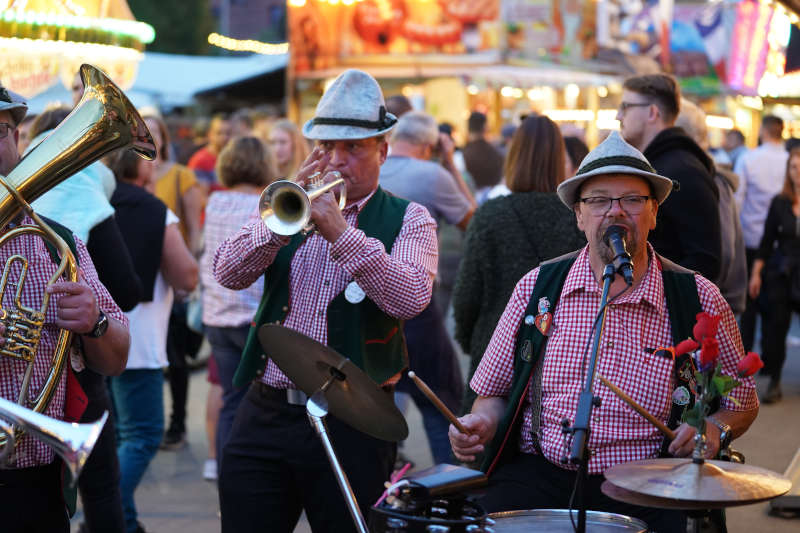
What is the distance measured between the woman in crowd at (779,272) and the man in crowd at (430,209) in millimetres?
3056

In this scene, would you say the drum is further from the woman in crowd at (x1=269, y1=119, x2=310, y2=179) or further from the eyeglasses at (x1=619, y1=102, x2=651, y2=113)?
the woman in crowd at (x1=269, y1=119, x2=310, y2=179)

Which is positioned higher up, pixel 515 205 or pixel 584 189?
pixel 584 189

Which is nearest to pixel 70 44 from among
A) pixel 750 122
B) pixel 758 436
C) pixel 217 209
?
pixel 217 209

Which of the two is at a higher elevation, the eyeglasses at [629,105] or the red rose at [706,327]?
the eyeglasses at [629,105]

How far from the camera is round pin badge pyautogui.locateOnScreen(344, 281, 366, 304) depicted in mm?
3605

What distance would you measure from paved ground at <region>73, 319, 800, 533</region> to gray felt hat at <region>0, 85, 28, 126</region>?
3.02 metres

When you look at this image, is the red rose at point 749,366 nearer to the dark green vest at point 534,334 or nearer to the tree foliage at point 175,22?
the dark green vest at point 534,334

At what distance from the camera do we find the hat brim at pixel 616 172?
10.8 feet

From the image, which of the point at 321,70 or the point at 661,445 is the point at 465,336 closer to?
the point at 661,445

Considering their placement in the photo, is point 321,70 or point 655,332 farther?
point 321,70

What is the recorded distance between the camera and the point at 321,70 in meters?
19.3

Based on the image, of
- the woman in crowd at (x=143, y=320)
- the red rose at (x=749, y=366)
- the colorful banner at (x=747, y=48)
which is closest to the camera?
the red rose at (x=749, y=366)

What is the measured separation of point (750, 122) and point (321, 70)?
14313 millimetres

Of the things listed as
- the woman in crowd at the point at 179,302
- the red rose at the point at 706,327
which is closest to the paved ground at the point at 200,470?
the woman in crowd at the point at 179,302
